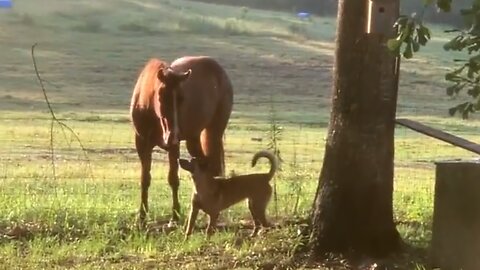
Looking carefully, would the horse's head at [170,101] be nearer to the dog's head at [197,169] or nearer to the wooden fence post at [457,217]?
the dog's head at [197,169]

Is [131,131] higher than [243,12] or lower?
lower

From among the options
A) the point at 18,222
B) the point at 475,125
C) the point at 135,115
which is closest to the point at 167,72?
the point at 135,115

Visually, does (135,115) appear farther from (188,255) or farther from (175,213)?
(188,255)

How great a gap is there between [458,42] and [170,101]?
3.66 m

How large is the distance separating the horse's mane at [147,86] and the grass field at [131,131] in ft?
3.28

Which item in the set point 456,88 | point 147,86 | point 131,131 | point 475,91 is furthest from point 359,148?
point 131,131

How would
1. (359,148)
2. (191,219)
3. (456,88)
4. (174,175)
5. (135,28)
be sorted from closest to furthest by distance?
1. (456,88)
2. (359,148)
3. (191,219)
4. (174,175)
5. (135,28)

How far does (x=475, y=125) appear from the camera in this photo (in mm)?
26781

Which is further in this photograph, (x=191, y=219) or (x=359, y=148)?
(x=191, y=219)

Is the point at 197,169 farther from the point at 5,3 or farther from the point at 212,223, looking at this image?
the point at 5,3

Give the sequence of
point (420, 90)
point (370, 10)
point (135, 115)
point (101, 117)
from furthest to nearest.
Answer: point (420, 90) < point (101, 117) < point (135, 115) < point (370, 10)

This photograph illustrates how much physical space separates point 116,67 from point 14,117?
14.3 meters

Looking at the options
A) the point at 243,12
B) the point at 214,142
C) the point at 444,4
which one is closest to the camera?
the point at 444,4

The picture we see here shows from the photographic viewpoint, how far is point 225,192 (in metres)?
8.07
